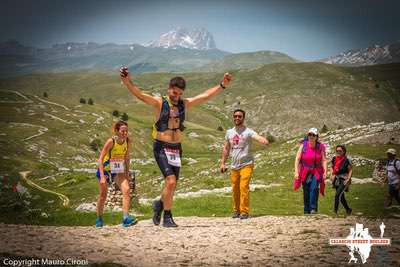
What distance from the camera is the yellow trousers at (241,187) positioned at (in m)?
15.4

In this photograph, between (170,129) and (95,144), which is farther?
(95,144)

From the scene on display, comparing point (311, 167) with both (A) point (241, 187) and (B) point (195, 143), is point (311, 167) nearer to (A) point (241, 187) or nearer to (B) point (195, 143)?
(A) point (241, 187)

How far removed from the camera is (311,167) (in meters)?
17.3

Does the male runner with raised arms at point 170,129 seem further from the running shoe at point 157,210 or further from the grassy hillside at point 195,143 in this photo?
the grassy hillside at point 195,143

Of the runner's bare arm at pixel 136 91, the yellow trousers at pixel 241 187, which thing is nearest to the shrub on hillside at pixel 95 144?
the yellow trousers at pixel 241 187

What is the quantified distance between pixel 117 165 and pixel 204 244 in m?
4.27

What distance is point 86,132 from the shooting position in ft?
323

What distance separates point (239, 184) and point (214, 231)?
3522 mm

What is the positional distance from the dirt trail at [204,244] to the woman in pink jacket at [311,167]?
3.54m

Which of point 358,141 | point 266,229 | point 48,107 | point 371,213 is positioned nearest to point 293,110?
A: point 48,107

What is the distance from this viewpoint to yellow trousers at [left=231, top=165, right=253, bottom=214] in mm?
15398

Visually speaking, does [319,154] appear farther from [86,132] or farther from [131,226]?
[86,132]

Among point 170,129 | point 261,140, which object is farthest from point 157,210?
point 261,140

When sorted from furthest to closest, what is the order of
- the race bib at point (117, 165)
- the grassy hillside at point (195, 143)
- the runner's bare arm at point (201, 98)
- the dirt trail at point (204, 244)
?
the grassy hillside at point (195, 143)
the race bib at point (117, 165)
the runner's bare arm at point (201, 98)
the dirt trail at point (204, 244)
